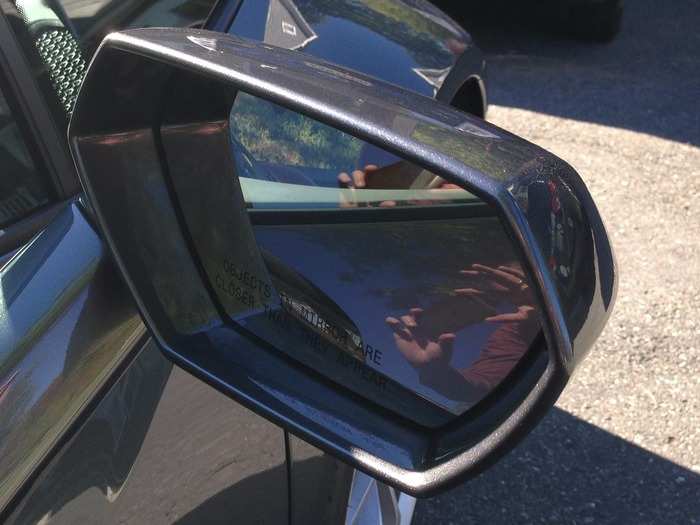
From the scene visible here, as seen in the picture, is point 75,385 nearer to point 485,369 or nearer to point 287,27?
point 485,369

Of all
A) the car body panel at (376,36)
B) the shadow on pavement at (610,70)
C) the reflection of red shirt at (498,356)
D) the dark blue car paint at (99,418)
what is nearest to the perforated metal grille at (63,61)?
the dark blue car paint at (99,418)

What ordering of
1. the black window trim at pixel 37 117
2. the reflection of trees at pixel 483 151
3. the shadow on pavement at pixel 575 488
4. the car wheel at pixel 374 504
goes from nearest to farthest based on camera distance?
the reflection of trees at pixel 483 151, the black window trim at pixel 37 117, the car wheel at pixel 374 504, the shadow on pavement at pixel 575 488

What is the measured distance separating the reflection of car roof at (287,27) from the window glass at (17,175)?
0.58 meters

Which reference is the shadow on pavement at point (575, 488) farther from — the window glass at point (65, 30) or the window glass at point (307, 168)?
the window glass at point (65, 30)

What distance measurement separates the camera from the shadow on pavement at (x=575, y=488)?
9.16 ft

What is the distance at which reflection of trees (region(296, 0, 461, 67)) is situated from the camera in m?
2.16

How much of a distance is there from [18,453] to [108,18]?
0.82 m

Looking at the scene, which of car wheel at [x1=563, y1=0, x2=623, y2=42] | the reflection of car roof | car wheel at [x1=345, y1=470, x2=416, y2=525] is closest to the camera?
the reflection of car roof

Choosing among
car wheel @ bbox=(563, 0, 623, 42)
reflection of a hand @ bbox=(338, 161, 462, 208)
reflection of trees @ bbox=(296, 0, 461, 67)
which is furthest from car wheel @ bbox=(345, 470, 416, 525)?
car wheel @ bbox=(563, 0, 623, 42)

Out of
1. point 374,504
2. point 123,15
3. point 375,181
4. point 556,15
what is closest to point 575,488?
point 374,504

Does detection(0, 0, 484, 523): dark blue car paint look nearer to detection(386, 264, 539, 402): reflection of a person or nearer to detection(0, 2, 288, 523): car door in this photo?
detection(0, 2, 288, 523): car door

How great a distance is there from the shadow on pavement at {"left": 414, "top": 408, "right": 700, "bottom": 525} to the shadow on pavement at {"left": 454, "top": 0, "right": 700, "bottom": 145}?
2750mm

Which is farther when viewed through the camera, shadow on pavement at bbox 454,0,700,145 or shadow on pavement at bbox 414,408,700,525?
shadow on pavement at bbox 454,0,700,145

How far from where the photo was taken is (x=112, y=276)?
1.30 m
